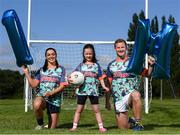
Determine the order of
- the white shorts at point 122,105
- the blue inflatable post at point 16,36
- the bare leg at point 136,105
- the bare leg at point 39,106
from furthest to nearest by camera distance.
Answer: the bare leg at point 39,106 < the blue inflatable post at point 16,36 < the white shorts at point 122,105 < the bare leg at point 136,105

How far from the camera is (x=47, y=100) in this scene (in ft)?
26.9

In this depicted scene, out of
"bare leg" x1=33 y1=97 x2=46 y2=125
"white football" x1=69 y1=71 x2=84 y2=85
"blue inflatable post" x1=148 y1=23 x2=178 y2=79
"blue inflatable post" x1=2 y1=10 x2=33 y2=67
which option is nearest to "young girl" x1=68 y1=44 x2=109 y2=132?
"white football" x1=69 y1=71 x2=84 y2=85

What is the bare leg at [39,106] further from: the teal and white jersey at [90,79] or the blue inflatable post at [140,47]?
the blue inflatable post at [140,47]

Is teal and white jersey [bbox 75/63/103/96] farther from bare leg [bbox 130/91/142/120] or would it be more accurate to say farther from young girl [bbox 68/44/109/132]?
bare leg [bbox 130/91/142/120]

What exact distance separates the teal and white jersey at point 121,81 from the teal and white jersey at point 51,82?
3.27 ft

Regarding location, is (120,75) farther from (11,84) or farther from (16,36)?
(11,84)

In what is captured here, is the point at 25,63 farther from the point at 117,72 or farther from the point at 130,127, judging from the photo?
the point at 130,127

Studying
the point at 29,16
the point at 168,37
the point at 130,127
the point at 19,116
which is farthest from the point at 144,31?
the point at 29,16

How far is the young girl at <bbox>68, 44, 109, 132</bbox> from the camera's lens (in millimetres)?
7828

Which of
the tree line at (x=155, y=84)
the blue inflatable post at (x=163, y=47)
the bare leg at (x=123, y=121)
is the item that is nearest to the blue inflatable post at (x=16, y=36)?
the bare leg at (x=123, y=121)

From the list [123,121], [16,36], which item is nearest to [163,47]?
[123,121]

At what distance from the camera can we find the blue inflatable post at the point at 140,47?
7211 millimetres

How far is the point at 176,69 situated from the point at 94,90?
4139 centimetres

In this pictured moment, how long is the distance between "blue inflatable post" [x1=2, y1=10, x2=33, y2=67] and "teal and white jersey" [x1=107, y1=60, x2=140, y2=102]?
163cm
